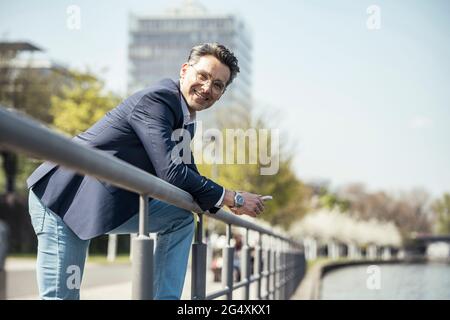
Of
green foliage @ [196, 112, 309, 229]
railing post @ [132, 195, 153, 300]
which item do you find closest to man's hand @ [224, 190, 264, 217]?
railing post @ [132, 195, 153, 300]

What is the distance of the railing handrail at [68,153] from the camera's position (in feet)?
5.19

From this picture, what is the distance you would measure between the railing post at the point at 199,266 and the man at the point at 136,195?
0.61 feet

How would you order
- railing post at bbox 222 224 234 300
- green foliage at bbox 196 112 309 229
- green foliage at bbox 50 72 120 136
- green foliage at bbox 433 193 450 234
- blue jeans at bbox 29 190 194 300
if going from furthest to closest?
green foliage at bbox 433 193 450 234 → green foliage at bbox 196 112 309 229 → green foliage at bbox 50 72 120 136 → railing post at bbox 222 224 234 300 → blue jeans at bbox 29 190 194 300

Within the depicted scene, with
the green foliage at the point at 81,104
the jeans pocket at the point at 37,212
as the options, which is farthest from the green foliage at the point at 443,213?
the jeans pocket at the point at 37,212

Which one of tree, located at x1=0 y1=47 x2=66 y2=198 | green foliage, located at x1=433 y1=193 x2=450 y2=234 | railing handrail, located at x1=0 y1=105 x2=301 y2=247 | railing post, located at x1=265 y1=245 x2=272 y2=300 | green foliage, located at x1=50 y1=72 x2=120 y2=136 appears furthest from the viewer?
green foliage, located at x1=433 y1=193 x2=450 y2=234

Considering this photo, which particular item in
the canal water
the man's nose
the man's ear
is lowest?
the canal water

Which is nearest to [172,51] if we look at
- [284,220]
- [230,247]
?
[284,220]

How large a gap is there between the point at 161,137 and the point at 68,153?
124 cm

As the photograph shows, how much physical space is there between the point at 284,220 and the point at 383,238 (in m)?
56.4

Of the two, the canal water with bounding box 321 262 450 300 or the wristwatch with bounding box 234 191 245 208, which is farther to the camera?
the canal water with bounding box 321 262 450 300

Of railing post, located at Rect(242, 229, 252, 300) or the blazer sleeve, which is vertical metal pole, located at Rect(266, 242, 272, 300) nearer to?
railing post, located at Rect(242, 229, 252, 300)

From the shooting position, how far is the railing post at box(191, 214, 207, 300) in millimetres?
3471

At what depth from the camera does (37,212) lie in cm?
294

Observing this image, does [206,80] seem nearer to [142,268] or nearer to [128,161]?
[128,161]
